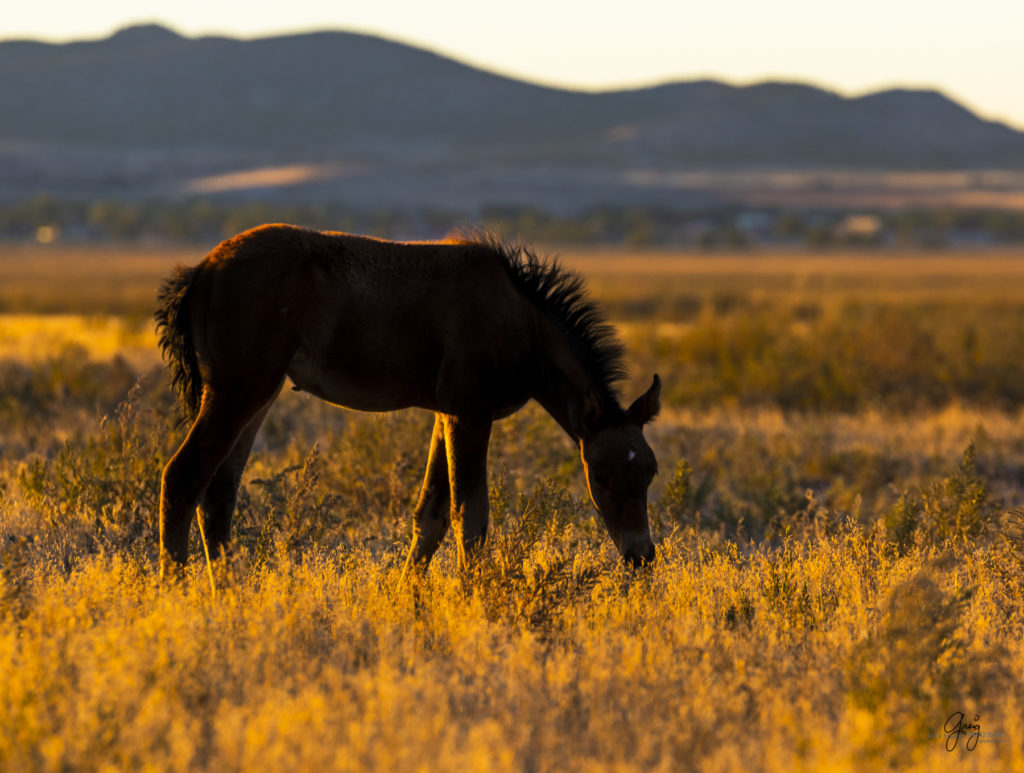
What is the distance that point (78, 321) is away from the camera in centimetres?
2853

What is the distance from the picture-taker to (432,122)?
183 metres

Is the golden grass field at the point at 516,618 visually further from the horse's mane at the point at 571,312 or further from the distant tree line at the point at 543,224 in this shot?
the distant tree line at the point at 543,224

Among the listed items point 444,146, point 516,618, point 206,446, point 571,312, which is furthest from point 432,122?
point 516,618

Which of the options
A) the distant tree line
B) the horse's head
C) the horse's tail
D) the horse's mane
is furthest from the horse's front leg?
the distant tree line

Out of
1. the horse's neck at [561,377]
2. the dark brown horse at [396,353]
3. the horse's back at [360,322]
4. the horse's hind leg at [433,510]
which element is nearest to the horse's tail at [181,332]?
the dark brown horse at [396,353]

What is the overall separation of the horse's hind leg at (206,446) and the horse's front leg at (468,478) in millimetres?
1024

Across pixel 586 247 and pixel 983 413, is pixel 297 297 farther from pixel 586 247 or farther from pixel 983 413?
pixel 586 247

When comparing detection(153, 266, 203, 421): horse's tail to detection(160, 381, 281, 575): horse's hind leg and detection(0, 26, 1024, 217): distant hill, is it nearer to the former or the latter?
detection(160, 381, 281, 575): horse's hind leg

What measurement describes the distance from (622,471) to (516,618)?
3.24 ft

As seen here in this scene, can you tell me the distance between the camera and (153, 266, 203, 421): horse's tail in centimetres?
680

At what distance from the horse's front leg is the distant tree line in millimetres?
72845

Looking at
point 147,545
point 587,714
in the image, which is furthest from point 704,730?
point 147,545

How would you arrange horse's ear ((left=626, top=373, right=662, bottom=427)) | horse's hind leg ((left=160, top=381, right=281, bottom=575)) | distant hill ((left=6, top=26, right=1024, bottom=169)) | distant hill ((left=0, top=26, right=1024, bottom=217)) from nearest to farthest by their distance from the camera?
horse's hind leg ((left=160, top=381, right=281, bottom=575)) → horse's ear ((left=626, top=373, right=662, bottom=427)) → distant hill ((left=0, top=26, right=1024, bottom=217)) → distant hill ((left=6, top=26, right=1024, bottom=169))

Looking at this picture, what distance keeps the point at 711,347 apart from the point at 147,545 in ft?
50.8
